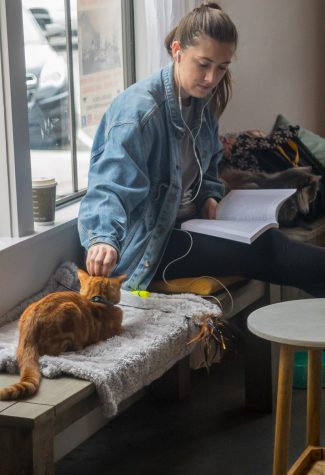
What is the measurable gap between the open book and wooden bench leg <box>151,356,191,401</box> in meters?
0.54

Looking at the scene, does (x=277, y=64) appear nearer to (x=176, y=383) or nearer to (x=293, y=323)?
(x=176, y=383)

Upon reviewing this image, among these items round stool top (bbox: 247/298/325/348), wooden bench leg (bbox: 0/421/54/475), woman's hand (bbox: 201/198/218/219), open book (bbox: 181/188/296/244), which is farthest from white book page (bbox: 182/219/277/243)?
wooden bench leg (bbox: 0/421/54/475)

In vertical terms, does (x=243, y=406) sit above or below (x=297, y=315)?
below

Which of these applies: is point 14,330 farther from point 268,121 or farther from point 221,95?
point 268,121

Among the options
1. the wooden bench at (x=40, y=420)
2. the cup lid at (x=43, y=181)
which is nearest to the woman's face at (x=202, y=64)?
the cup lid at (x=43, y=181)

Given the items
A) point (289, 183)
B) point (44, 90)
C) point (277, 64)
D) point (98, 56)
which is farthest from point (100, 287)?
point (277, 64)

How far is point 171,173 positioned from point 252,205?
0.30 m

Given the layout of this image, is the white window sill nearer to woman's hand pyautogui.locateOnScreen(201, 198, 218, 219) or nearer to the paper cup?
the paper cup

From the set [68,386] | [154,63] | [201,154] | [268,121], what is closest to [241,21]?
[268,121]

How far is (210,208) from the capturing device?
2.76 metres

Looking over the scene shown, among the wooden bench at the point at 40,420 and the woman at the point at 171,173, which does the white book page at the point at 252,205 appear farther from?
the wooden bench at the point at 40,420

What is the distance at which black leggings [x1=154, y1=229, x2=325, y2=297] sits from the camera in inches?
99.9

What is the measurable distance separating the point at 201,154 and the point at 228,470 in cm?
94

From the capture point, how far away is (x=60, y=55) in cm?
280
